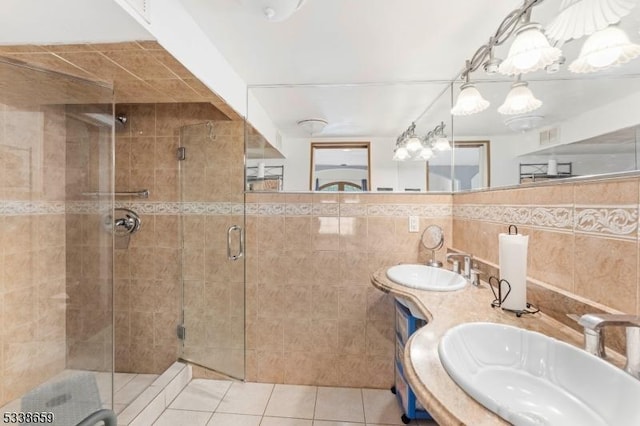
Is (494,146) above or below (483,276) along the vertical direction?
above

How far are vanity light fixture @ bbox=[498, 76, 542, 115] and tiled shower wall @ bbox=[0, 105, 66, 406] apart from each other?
2759 mm

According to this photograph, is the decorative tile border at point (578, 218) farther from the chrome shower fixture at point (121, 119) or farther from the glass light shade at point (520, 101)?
the chrome shower fixture at point (121, 119)

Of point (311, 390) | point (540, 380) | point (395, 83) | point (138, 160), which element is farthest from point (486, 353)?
point (138, 160)

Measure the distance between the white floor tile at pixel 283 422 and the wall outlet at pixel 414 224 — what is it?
1.49m

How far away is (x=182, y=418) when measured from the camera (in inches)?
69.3

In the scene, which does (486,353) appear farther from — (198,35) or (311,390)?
(198,35)

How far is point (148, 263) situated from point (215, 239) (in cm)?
59

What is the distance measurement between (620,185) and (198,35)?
190cm

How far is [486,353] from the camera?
88 cm

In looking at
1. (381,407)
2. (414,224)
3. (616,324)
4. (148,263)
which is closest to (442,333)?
(616,324)

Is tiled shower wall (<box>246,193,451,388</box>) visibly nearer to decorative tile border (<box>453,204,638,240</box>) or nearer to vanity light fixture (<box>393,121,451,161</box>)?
vanity light fixture (<box>393,121,451,161</box>)

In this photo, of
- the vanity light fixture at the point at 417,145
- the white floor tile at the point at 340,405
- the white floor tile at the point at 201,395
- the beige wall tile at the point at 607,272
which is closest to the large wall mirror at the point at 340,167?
the vanity light fixture at the point at 417,145

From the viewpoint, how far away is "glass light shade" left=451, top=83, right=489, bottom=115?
150 cm

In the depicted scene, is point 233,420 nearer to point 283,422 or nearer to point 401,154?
point 283,422
